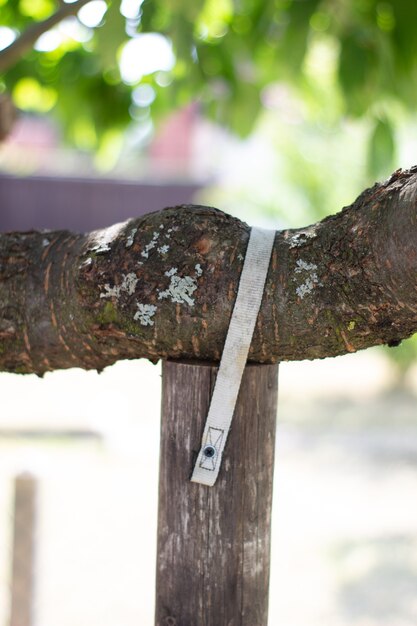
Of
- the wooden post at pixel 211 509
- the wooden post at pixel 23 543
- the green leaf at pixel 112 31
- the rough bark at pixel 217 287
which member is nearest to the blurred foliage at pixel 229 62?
the green leaf at pixel 112 31

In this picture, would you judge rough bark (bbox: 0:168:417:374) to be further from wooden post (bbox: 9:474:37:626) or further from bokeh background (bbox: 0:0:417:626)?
wooden post (bbox: 9:474:37:626)

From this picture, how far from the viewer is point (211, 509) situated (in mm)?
1591

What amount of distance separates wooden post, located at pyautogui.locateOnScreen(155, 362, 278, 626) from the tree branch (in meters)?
1.60

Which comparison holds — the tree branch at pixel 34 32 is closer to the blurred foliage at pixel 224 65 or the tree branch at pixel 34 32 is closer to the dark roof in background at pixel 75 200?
the blurred foliage at pixel 224 65

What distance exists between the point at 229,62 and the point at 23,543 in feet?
7.09

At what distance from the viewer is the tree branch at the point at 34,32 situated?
275 centimetres

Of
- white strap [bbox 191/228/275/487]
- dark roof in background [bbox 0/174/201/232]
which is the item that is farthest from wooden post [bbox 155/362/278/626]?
dark roof in background [bbox 0/174/201/232]

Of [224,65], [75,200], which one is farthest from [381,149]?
[75,200]

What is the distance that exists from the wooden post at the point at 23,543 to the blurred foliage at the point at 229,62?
1.53 meters

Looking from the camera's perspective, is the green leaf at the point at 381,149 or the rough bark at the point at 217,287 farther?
the green leaf at the point at 381,149

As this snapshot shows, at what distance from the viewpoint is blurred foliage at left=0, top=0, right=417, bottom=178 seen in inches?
110

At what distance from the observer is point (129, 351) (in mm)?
1712

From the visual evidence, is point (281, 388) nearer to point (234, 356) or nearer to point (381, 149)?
point (381, 149)

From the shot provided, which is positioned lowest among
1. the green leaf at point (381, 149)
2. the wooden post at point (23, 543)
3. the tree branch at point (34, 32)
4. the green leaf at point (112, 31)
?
the wooden post at point (23, 543)
